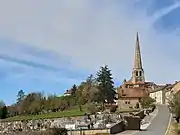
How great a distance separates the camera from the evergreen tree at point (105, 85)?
11169 cm

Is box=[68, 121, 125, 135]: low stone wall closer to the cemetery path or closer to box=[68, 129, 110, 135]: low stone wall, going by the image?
box=[68, 129, 110, 135]: low stone wall

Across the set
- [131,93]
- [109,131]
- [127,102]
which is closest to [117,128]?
[109,131]

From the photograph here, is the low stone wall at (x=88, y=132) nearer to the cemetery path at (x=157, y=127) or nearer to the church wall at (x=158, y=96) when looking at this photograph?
the cemetery path at (x=157, y=127)

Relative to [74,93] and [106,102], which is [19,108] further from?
[106,102]

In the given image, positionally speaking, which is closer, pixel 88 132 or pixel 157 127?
pixel 88 132

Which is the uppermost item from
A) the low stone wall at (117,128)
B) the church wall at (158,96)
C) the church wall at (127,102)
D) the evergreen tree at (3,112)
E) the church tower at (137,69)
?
the church tower at (137,69)

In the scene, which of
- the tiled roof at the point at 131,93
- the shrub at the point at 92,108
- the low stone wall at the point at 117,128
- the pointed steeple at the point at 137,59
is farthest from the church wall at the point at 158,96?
the low stone wall at the point at 117,128

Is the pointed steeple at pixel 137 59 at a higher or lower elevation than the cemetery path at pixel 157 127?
higher

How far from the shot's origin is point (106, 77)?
115 m

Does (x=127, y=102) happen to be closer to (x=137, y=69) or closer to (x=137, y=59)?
(x=137, y=69)

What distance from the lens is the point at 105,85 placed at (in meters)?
112

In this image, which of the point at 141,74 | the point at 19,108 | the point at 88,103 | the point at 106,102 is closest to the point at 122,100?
the point at 106,102

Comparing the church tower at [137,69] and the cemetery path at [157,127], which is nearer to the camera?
the cemetery path at [157,127]

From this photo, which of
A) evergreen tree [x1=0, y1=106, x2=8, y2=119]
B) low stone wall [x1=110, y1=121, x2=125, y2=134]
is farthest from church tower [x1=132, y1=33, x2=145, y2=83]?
low stone wall [x1=110, y1=121, x2=125, y2=134]
